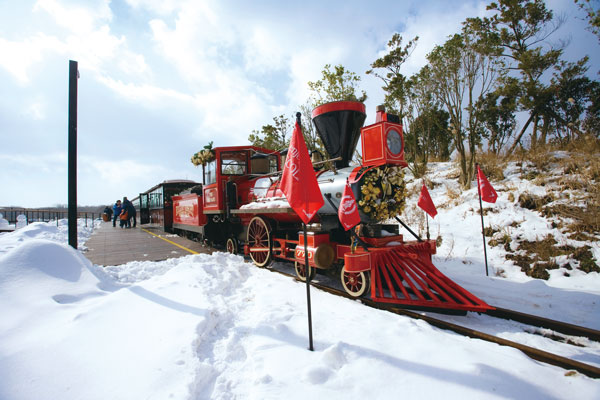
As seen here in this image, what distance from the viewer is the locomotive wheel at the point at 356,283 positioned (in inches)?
148

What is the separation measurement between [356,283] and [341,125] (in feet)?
8.16

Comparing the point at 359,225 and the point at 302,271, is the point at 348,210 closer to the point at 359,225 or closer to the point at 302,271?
the point at 359,225

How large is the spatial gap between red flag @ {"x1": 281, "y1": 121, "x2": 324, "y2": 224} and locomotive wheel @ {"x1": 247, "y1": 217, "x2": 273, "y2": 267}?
117 inches

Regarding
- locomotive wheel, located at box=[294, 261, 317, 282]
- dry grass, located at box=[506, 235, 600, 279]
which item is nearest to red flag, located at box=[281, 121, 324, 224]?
locomotive wheel, located at box=[294, 261, 317, 282]

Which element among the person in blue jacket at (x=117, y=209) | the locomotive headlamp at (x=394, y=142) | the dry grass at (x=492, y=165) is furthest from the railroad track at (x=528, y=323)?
the person in blue jacket at (x=117, y=209)

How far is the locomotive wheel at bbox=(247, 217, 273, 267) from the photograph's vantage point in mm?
5593

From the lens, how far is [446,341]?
2.56 metres

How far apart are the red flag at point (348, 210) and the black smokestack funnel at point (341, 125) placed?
54.9 inches

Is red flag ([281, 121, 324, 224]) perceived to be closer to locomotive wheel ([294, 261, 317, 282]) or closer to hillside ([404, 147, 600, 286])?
locomotive wheel ([294, 261, 317, 282])

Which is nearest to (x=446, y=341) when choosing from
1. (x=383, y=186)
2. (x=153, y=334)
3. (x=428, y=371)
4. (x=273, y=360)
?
(x=428, y=371)

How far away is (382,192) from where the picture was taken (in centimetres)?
407

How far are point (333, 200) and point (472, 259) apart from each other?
3.96 metres

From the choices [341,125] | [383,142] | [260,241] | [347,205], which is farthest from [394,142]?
[260,241]

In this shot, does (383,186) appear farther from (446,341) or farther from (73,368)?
(73,368)
